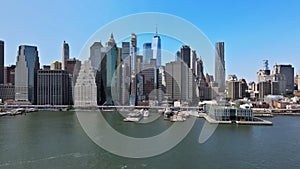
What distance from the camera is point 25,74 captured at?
79.6ft

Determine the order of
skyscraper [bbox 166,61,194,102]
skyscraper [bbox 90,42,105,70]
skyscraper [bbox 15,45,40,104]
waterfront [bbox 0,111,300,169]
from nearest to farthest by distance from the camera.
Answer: waterfront [bbox 0,111,300,169], skyscraper [bbox 166,61,194,102], skyscraper [bbox 90,42,105,70], skyscraper [bbox 15,45,40,104]

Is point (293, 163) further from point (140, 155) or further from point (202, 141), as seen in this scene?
point (140, 155)

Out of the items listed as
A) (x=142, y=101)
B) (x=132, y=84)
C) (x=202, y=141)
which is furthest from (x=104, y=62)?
(x=202, y=141)

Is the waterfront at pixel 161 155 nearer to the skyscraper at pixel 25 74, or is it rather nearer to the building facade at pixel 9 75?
the skyscraper at pixel 25 74

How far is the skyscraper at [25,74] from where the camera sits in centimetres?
2398

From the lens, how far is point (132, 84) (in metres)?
22.9

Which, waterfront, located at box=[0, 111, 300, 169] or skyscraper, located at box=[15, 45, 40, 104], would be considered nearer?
waterfront, located at box=[0, 111, 300, 169]

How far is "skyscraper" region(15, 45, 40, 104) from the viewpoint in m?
24.0

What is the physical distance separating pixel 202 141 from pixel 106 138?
8.65 feet

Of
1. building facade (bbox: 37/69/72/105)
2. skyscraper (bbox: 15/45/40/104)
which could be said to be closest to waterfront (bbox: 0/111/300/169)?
building facade (bbox: 37/69/72/105)

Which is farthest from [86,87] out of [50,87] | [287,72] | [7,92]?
[287,72]

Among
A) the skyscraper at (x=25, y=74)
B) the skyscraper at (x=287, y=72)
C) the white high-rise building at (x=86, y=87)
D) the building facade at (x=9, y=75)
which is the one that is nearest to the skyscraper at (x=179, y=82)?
the white high-rise building at (x=86, y=87)

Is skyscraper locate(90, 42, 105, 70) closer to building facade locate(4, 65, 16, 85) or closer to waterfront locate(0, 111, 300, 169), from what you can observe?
building facade locate(4, 65, 16, 85)

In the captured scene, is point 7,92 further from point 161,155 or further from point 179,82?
point 161,155
